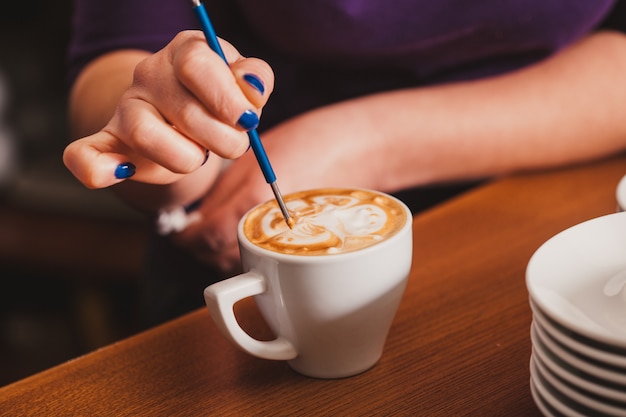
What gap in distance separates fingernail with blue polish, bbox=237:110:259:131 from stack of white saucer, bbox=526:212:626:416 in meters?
0.23

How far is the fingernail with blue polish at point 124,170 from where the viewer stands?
565mm

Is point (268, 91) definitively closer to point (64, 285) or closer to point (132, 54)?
point (132, 54)

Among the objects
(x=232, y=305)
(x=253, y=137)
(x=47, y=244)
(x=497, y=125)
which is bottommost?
(x=47, y=244)

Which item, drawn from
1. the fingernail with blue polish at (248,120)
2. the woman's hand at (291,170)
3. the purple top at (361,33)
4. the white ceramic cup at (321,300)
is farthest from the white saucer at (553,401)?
the purple top at (361,33)

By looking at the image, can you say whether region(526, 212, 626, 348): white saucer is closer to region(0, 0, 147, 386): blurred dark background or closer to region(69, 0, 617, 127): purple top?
region(69, 0, 617, 127): purple top

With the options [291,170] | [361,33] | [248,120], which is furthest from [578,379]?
[361,33]

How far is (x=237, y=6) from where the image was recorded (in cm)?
109

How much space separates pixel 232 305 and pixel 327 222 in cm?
11

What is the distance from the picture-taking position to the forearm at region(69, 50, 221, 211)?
84 cm

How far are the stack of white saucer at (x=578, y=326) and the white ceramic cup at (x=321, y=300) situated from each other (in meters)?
0.12

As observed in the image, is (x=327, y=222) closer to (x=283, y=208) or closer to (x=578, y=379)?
(x=283, y=208)

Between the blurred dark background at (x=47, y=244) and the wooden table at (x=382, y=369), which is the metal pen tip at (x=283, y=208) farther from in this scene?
the blurred dark background at (x=47, y=244)

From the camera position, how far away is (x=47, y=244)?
2225 millimetres

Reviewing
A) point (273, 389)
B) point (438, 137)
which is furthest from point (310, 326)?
point (438, 137)
